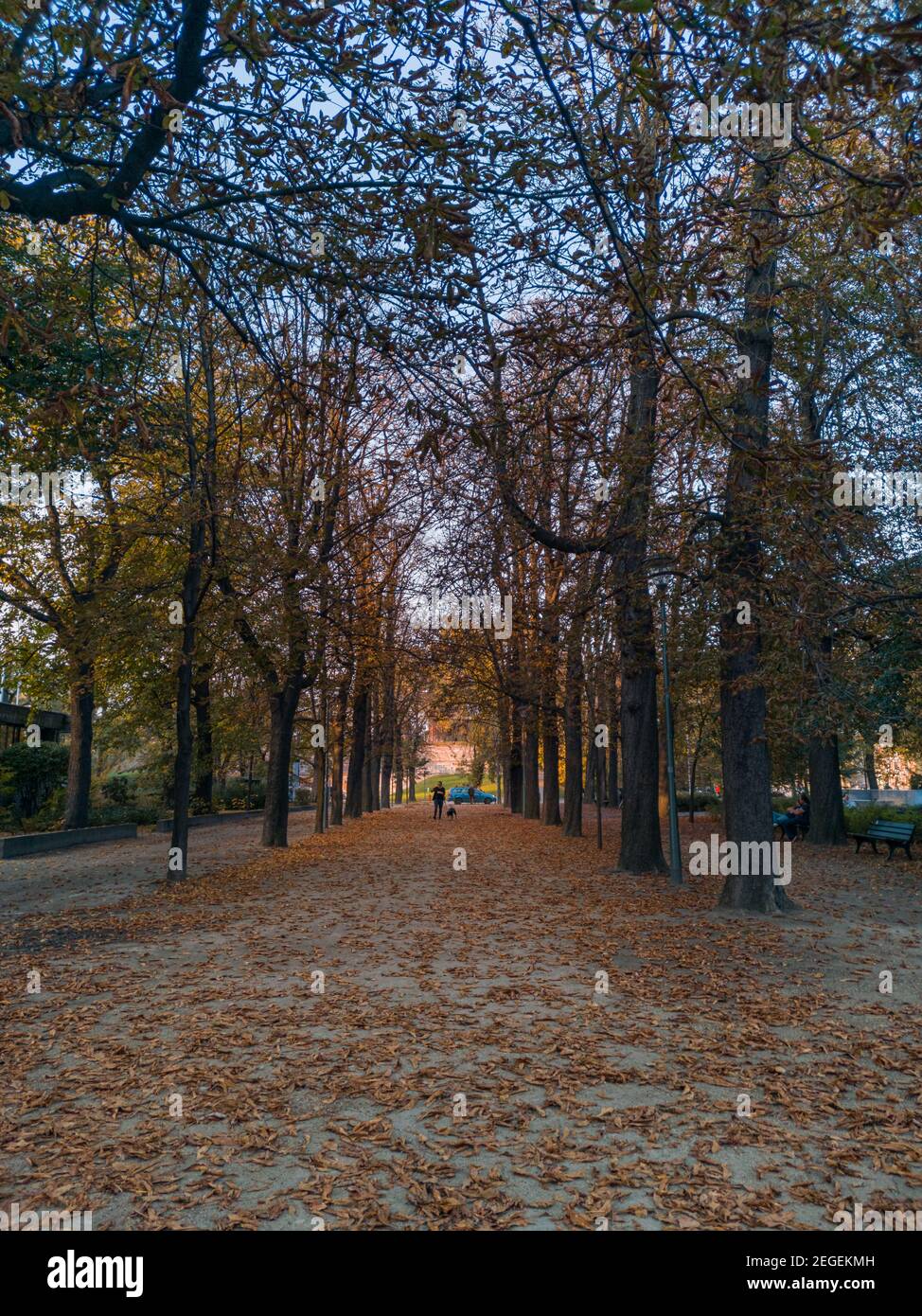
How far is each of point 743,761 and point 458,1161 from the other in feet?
28.6

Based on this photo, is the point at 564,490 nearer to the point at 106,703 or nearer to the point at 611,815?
the point at 106,703

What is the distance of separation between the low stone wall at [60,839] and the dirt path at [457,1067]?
767cm

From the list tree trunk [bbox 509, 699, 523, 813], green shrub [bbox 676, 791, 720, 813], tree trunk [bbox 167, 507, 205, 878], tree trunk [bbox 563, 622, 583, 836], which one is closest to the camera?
tree trunk [bbox 167, 507, 205, 878]

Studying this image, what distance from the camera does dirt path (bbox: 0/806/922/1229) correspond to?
14.0ft

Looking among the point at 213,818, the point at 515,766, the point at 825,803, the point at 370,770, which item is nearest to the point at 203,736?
the point at 213,818

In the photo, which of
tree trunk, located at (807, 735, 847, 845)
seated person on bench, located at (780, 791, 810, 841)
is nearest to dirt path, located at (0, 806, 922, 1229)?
tree trunk, located at (807, 735, 847, 845)

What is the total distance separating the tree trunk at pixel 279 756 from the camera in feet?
72.2

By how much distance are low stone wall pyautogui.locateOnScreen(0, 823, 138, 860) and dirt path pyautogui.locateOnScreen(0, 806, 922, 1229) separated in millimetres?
7670

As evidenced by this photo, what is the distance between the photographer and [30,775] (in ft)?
87.0

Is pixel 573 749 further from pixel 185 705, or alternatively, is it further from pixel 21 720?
pixel 21 720

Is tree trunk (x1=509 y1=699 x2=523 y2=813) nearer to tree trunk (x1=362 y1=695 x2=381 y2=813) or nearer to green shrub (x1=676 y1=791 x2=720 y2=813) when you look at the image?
tree trunk (x1=362 y1=695 x2=381 y2=813)

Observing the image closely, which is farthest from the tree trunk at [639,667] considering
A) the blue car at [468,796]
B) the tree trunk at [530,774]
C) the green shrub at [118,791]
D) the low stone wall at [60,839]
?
the blue car at [468,796]

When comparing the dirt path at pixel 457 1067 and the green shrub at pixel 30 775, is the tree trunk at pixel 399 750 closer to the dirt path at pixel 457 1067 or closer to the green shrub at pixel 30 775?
the green shrub at pixel 30 775

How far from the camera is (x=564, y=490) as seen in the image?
12383mm
